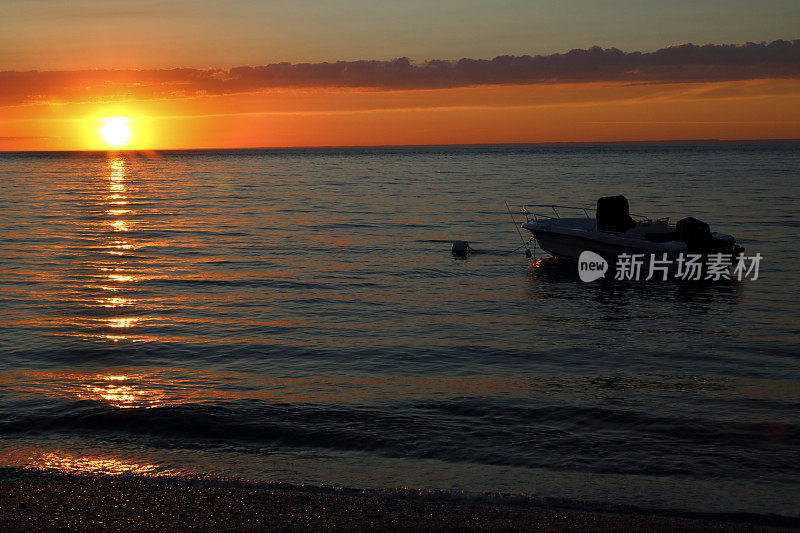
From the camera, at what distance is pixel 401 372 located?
1509cm

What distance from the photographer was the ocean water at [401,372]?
398 inches

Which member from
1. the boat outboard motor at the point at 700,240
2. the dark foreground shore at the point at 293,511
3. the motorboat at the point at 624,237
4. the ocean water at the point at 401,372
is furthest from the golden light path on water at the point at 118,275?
the boat outboard motor at the point at 700,240

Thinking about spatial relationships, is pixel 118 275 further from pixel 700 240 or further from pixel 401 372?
pixel 700 240

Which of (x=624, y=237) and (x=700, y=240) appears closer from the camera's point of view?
(x=700, y=240)

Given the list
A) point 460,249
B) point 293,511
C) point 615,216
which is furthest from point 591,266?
point 293,511

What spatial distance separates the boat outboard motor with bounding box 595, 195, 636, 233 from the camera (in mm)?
28484

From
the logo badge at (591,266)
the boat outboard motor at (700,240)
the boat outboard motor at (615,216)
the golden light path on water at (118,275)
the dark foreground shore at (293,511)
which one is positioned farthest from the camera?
the boat outboard motor at (615,216)

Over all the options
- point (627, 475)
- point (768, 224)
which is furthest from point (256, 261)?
point (768, 224)

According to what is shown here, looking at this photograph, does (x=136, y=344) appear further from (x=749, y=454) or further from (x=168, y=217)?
(x=168, y=217)

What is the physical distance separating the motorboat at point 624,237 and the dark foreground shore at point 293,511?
779 inches

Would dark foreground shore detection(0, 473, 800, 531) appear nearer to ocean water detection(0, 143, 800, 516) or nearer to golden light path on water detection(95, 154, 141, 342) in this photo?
ocean water detection(0, 143, 800, 516)

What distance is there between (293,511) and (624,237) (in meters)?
22.3

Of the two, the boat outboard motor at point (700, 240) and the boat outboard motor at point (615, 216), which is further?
the boat outboard motor at point (615, 216)

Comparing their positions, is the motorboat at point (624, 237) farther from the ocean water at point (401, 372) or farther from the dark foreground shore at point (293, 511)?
the dark foreground shore at point (293, 511)
